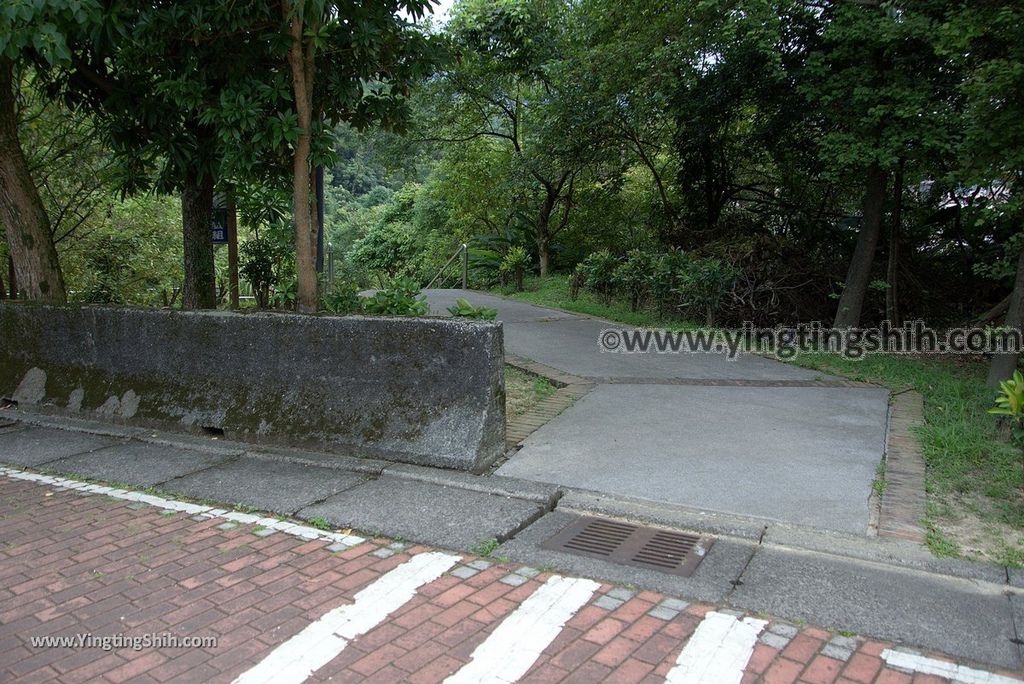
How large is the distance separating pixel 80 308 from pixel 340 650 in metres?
5.32

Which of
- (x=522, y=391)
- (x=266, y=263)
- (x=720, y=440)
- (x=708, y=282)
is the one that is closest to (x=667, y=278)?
(x=708, y=282)

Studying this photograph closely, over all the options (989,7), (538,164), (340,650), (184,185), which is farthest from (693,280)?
(340,650)

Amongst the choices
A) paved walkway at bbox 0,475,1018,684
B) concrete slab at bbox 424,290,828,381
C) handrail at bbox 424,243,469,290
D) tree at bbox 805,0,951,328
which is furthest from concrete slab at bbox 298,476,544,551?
handrail at bbox 424,243,469,290

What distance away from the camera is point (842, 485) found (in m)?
5.12

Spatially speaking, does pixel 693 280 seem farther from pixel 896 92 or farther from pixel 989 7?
pixel 989 7

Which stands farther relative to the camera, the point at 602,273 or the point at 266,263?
the point at 602,273

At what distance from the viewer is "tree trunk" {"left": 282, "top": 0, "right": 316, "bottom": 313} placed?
240 inches

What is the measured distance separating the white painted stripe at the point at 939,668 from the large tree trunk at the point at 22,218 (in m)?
8.15

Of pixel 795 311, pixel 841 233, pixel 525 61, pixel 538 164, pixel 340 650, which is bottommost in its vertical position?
pixel 340 650

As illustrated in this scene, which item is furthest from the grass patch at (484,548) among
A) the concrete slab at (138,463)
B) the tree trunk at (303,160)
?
the tree trunk at (303,160)

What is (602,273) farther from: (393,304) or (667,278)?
(393,304)

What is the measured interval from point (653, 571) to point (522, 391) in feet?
13.1

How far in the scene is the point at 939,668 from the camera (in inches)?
120

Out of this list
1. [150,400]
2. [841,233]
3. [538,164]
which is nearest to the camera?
[150,400]
